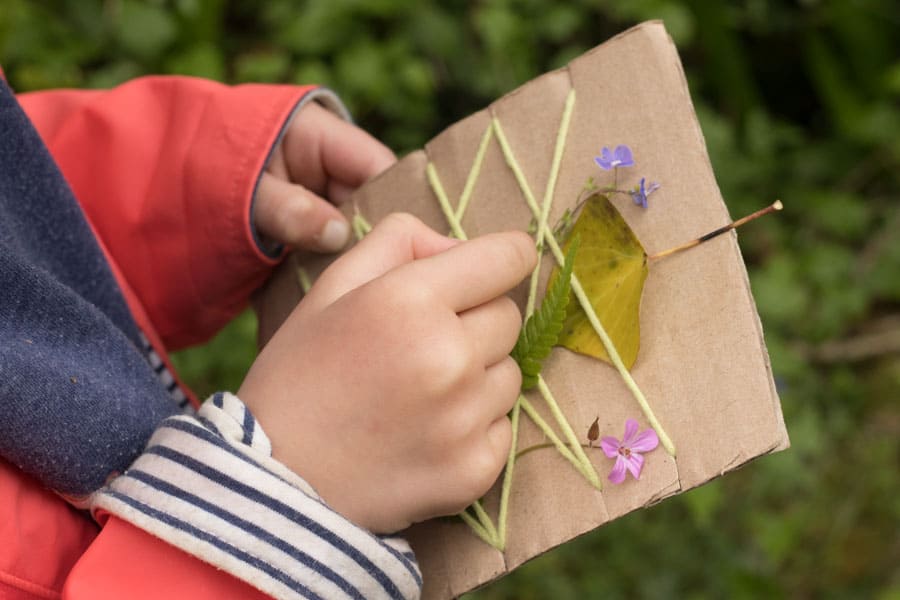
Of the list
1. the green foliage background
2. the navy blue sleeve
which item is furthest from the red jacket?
the green foliage background

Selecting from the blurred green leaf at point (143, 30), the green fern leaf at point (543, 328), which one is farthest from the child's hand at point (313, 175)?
the blurred green leaf at point (143, 30)

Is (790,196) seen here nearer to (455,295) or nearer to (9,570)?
(455,295)

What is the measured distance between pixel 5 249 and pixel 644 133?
441 mm

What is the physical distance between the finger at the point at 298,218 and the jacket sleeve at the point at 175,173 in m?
0.02

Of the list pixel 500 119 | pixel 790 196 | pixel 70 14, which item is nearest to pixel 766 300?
pixel 790 196

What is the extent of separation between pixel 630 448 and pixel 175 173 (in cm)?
51

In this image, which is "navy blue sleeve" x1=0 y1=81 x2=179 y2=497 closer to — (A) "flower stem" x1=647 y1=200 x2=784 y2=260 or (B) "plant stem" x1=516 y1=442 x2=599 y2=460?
(B) "plant stem" x1=516 y1=442 x2=599 y2=460

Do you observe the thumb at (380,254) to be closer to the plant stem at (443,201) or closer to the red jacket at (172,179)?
the plant stem at (443,201)

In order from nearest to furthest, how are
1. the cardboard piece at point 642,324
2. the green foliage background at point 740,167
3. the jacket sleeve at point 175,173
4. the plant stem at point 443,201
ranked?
the cardboard piece at point 642,324, the plant stem at point 443,201, the jacket sleeve at point 175,173, the green foliage background at point 740,167

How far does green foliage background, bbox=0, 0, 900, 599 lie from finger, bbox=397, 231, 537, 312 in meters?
0.82

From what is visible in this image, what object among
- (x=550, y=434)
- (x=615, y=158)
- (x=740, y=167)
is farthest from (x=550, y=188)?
(x=740, y=167)

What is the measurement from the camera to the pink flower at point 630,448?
1.71ft

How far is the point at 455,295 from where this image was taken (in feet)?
1.81

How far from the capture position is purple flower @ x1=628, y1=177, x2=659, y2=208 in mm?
561
